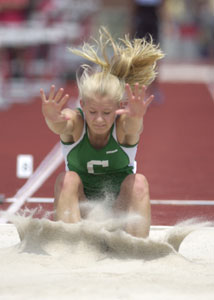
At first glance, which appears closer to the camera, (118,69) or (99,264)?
(99,264)

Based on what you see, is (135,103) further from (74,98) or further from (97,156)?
(74,98)

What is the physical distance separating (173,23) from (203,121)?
20.8m

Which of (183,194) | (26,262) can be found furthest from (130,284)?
(183,194)

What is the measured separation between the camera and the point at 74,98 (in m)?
15.4

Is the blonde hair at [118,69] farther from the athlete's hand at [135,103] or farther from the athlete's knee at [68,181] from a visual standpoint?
the athlete's knee at [68,181]

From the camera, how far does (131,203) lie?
454cm

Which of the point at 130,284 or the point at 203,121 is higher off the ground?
the point at 130,284

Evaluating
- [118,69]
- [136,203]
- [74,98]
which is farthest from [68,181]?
[74,98]

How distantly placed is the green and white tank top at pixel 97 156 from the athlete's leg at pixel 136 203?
18 centimetres

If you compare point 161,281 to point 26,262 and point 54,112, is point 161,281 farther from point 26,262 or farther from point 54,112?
point 54,112

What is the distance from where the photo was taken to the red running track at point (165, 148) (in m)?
6.71

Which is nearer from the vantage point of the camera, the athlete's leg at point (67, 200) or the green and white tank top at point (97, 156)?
the athlete's leg at point (67, 200)

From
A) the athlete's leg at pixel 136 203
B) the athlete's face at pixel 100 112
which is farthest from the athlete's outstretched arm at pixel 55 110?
the athlete's leg at pixel 136 203

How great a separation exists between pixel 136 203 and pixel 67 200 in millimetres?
411
